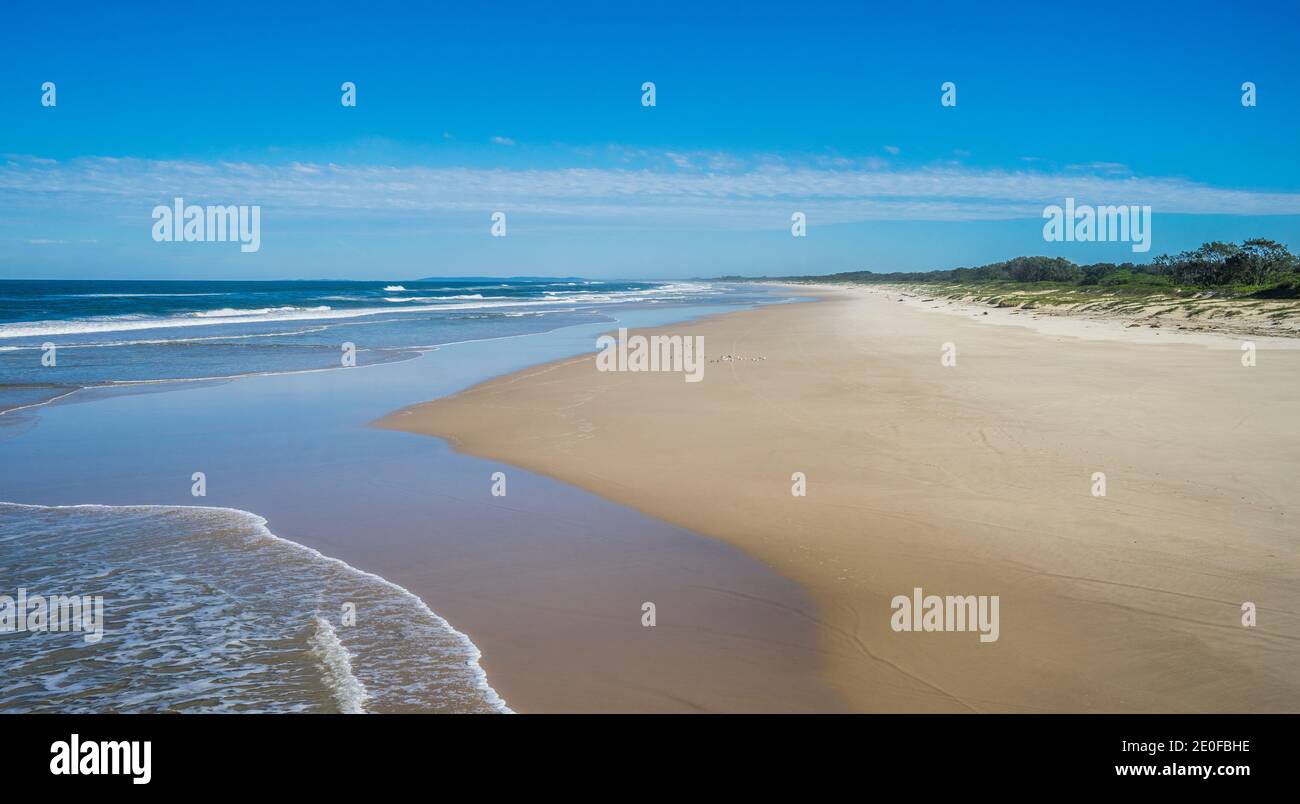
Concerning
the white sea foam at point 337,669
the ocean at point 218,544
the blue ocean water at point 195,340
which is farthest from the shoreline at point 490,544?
the blue ocean water at point 195,340

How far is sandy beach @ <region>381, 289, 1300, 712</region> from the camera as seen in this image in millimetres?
4879

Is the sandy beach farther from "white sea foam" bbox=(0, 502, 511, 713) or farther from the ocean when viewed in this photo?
the ocean

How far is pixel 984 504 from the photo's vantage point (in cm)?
816

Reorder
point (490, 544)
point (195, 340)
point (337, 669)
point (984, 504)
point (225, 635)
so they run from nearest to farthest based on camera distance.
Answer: point (337, 669)
point (225, 635)
point (490, 544)
point (984, 504)
point (195, 340)

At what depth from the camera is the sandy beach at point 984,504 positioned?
4.88m

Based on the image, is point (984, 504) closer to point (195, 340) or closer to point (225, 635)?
point (225, 635)

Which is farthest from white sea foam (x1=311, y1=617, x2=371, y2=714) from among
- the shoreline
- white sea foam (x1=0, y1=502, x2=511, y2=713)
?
the shoreline

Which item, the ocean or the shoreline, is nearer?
the ocean

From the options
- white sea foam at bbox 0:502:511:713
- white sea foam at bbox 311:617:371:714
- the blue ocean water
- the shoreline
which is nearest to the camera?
white sea foam at bbox 311:617:371:714

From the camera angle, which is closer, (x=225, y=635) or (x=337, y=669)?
(x=337, y=669)

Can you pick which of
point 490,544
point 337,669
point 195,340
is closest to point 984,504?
point 490,544

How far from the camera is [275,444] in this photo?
1217 centimetres

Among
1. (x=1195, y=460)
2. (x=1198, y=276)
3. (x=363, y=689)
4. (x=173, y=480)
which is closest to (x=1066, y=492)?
(x=1195, y=460)

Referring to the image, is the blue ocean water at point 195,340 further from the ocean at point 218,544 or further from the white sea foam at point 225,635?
the white sea foam at point 225,635
